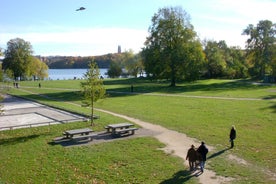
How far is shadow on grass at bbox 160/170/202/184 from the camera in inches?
540

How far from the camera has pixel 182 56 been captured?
56156 millimetres

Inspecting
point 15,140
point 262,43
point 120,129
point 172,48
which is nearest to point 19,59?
point 172,48

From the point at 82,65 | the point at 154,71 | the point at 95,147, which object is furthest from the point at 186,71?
the point at 82,65

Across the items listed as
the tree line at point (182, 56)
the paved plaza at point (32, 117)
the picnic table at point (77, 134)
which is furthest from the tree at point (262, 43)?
the picnic table at point (77, 134)

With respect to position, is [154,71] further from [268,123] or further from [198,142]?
[198,142]

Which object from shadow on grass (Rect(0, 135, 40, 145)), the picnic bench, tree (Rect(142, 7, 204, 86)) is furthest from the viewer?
tree (Rect(142, 7, 204, 86))

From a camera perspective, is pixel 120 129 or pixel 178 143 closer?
pixel 178 143

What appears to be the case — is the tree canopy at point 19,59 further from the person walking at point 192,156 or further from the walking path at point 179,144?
the person walking at point 192,156

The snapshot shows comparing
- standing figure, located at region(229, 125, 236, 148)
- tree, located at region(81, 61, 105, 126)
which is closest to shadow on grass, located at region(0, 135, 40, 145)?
tree, located at region(81, 61, 105, 126)

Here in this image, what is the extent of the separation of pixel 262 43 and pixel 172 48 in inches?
1019

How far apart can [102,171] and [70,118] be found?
40.8 feet

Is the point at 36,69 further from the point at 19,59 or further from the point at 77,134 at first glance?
the point at 77,134

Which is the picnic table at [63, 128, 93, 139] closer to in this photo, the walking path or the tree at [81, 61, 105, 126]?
the tree at [81, 61, 105, 126]

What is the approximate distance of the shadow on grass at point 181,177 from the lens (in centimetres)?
1373
